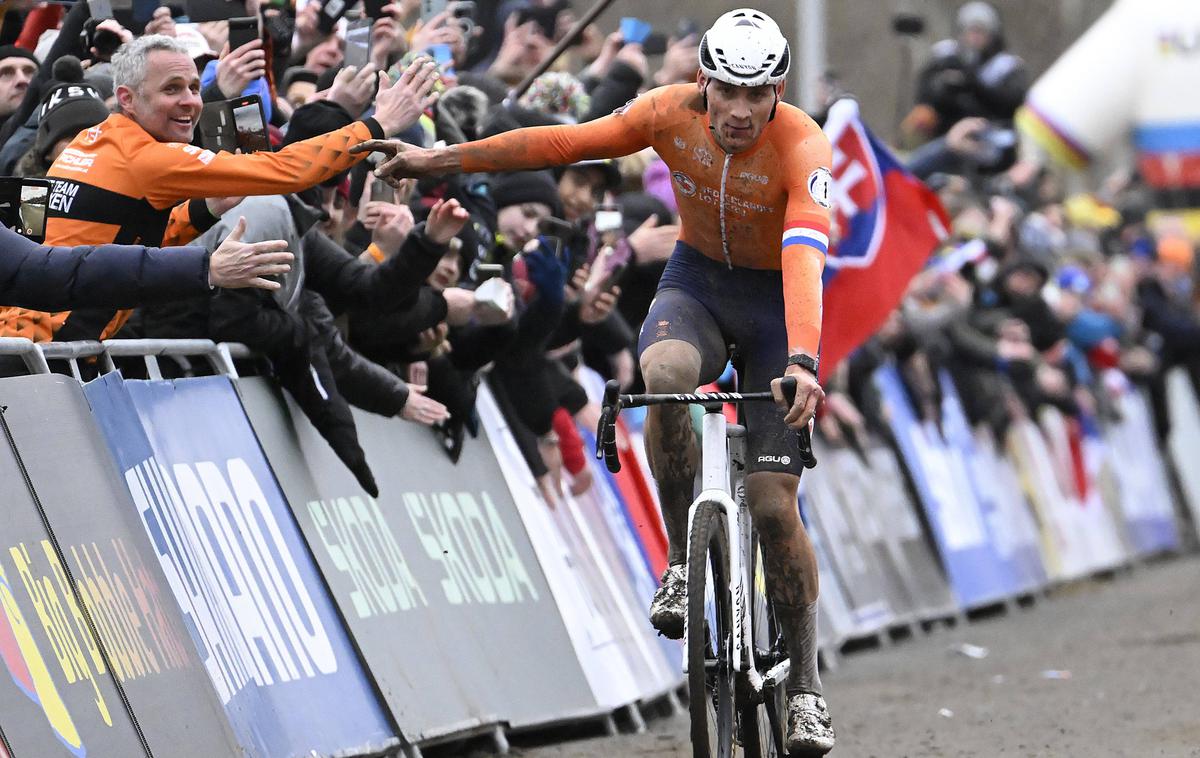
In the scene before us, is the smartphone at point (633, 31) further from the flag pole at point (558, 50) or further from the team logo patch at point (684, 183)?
the team logo patch at point (684, 183)

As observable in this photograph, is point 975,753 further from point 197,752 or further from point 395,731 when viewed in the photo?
point 197,752

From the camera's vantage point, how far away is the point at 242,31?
8.71 m

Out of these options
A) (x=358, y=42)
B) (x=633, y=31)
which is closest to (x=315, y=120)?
(x=358, y=42)

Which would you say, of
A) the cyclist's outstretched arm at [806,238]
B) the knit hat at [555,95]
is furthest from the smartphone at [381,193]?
the cyclist's outstretched arm at [806,238]

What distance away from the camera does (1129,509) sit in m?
23.1

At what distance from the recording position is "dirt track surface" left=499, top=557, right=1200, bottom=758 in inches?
371

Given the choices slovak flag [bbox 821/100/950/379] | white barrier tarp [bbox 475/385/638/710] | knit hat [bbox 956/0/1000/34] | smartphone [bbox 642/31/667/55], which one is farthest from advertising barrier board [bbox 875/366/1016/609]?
knit hat [bbox 956/0/1000/34]

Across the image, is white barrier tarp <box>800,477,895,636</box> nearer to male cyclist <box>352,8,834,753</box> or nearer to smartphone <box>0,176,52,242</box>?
male cyclist <box>352,8,834,753</box>

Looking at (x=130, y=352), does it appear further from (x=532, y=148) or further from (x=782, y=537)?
(x=782, y=537)

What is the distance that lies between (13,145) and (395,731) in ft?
8.96

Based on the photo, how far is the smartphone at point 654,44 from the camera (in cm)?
1291

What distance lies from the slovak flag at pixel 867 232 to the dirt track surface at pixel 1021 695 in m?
2.18

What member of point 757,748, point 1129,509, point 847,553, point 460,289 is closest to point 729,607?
point 757,748

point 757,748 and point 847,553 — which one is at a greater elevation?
point 757,748
